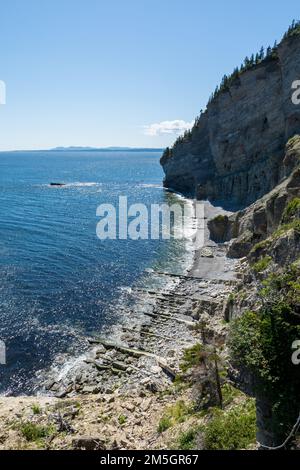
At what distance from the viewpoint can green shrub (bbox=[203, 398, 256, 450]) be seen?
19.0 metres

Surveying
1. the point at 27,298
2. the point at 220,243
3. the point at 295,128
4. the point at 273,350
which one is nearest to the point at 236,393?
the point at 273,350

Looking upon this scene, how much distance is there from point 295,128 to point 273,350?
66.2m

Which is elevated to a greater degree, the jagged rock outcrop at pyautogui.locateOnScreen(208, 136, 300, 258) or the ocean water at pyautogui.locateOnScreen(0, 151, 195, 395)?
the jagged rock outcrop at pyautogui.locateOnScreen(208, 136, 300, 258)

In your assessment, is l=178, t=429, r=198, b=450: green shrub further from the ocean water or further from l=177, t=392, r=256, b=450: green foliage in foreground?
the ocean water

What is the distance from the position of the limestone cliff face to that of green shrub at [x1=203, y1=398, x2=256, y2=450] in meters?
52.9

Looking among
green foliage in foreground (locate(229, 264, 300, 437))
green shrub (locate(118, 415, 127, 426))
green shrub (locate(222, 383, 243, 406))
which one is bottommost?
green shrub (locate(118, 415, 127, 426))

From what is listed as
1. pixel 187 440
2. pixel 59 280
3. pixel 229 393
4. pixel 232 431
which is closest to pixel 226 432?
pixel 232 431

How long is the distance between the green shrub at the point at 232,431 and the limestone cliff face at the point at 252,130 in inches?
2081

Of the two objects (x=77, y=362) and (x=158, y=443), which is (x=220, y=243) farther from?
(x=158, y=443)

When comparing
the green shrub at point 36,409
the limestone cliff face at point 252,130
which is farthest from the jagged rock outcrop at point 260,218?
the green shrub at point 36,409

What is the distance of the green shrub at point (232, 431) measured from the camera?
1897 cm

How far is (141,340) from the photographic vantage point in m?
39.2

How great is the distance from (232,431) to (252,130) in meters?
82.4

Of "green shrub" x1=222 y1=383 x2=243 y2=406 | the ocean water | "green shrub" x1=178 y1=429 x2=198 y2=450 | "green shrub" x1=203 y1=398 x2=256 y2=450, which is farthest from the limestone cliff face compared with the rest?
"green shrub" x1=178 y1=429 x2=198 y2=450
